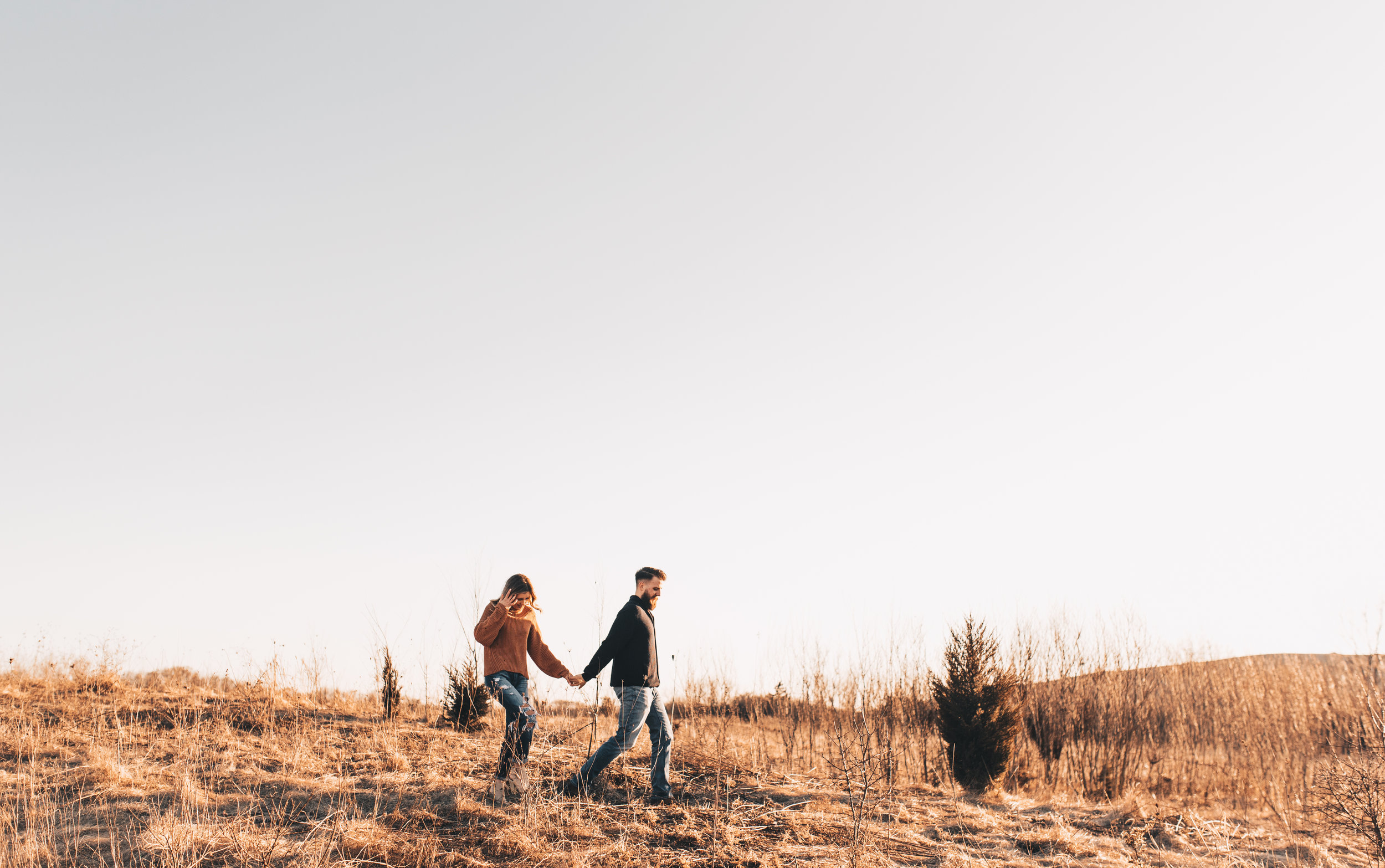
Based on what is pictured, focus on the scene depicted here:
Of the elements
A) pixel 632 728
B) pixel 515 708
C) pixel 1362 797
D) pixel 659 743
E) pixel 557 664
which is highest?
pixel 557 664

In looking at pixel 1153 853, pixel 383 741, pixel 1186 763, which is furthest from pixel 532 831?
pixel 1186 763

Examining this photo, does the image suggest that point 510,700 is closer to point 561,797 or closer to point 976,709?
point 561,797

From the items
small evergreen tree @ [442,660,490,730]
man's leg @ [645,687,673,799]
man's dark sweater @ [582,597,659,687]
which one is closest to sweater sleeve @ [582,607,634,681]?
man's dark sweater @ [582,597,659,687]

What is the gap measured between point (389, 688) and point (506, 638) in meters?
5.50

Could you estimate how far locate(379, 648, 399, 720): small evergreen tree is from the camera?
35.2ft

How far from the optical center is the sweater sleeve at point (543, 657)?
6504 millimetres

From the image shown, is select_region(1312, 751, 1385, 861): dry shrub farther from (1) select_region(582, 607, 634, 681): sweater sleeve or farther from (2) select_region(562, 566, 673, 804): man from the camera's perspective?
(1) select_region(582, 607, 634, 681): sweater sleeve

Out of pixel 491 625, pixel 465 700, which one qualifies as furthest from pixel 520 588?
pixel 465 700

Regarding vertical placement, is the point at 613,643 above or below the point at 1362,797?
above

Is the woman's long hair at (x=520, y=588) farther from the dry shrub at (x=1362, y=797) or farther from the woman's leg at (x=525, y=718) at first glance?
the dry shrub at (x=1362, y=797)

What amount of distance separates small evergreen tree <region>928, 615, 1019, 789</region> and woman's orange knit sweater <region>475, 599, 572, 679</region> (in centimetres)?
747

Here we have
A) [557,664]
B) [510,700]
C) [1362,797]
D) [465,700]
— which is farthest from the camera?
[465,700]

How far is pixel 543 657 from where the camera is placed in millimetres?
6562

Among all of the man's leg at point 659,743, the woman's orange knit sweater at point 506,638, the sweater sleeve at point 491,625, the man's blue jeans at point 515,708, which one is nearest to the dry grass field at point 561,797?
the man's leg at point 659,743
